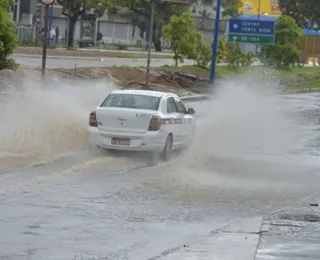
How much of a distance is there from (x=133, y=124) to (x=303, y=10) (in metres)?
85.0

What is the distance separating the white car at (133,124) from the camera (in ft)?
62.7

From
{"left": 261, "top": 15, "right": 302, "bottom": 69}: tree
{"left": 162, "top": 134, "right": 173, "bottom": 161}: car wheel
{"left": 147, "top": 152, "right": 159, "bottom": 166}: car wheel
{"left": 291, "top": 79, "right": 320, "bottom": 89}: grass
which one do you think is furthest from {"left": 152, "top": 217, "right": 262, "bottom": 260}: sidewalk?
{"left": 261, "top": 15, "right": 302, "bottom": 69}: tree

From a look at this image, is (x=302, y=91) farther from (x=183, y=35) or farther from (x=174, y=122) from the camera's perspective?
(x=174, y=122)

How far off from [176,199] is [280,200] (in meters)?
1.81

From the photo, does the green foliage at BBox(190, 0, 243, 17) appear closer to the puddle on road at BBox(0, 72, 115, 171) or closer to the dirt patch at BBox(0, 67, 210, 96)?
the dirt patch at BBox(0, 67, 210, 96)

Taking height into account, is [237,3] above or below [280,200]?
above

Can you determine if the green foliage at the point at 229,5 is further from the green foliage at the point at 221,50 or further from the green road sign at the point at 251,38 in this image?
the green road sign at the point at 251,38

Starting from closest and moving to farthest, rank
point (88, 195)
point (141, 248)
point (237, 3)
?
point (141, 248), point (88, 195), point (237, 3)

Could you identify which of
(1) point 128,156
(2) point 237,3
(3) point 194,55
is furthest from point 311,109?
(2) point 237,3

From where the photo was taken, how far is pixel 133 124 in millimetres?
19172

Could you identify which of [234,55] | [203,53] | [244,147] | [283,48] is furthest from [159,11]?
[244,147]

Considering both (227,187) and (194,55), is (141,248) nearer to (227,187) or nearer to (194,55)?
(227,187)

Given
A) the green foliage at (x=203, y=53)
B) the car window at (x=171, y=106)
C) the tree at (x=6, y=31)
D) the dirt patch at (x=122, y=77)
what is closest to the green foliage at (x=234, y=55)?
the green foliage at (x=203, y=53)

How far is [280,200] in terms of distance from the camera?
1503 centimetres
